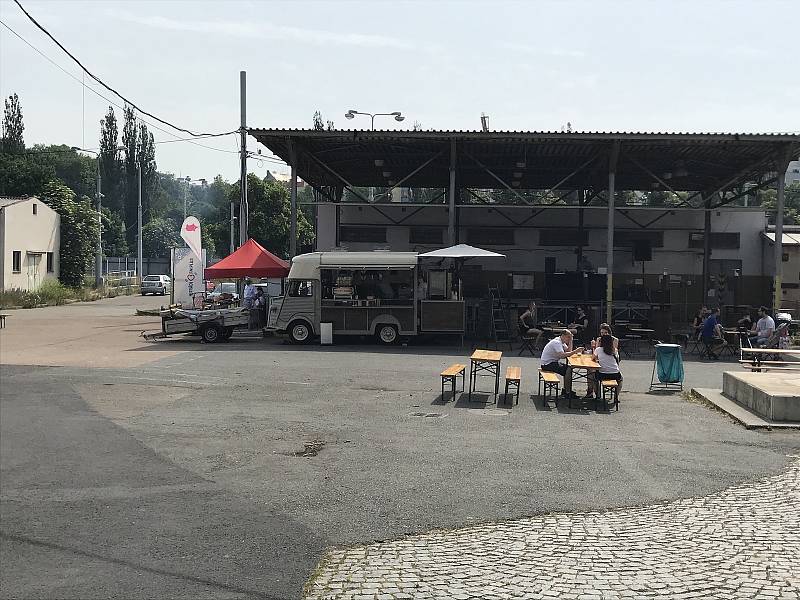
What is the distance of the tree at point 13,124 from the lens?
252 feet

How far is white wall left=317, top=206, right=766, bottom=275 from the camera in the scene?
99.6 ft

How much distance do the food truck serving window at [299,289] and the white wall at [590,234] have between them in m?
8.07

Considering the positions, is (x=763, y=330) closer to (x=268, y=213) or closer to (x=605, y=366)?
(x=605, y=366)

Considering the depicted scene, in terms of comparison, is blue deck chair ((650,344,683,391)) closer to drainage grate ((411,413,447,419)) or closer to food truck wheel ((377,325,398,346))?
drainage grate ((411,413,447,419))

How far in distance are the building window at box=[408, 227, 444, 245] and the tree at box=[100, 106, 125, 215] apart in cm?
6495

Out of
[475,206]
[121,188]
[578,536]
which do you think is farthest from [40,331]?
[121,188]

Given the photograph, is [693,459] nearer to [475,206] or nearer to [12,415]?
[12,415]

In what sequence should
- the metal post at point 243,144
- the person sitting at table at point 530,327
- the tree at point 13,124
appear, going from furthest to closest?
1. the tree at point 13,124
2. the metal post at point 243,144
3. the person sitting at table at point 530,327

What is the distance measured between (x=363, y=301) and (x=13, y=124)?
68.2 metres

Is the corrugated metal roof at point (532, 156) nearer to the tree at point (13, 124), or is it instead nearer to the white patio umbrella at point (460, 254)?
the white patio umbrella at point (460, 254)

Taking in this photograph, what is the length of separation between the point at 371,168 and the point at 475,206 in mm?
4105

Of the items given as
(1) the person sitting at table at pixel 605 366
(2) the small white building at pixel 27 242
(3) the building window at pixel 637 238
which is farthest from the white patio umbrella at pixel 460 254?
(2) the small white building at pixel 27 242

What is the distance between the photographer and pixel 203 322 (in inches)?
883

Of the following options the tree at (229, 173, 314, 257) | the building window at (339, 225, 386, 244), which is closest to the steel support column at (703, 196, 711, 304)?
the building window at (339, 225, 386, 244)
